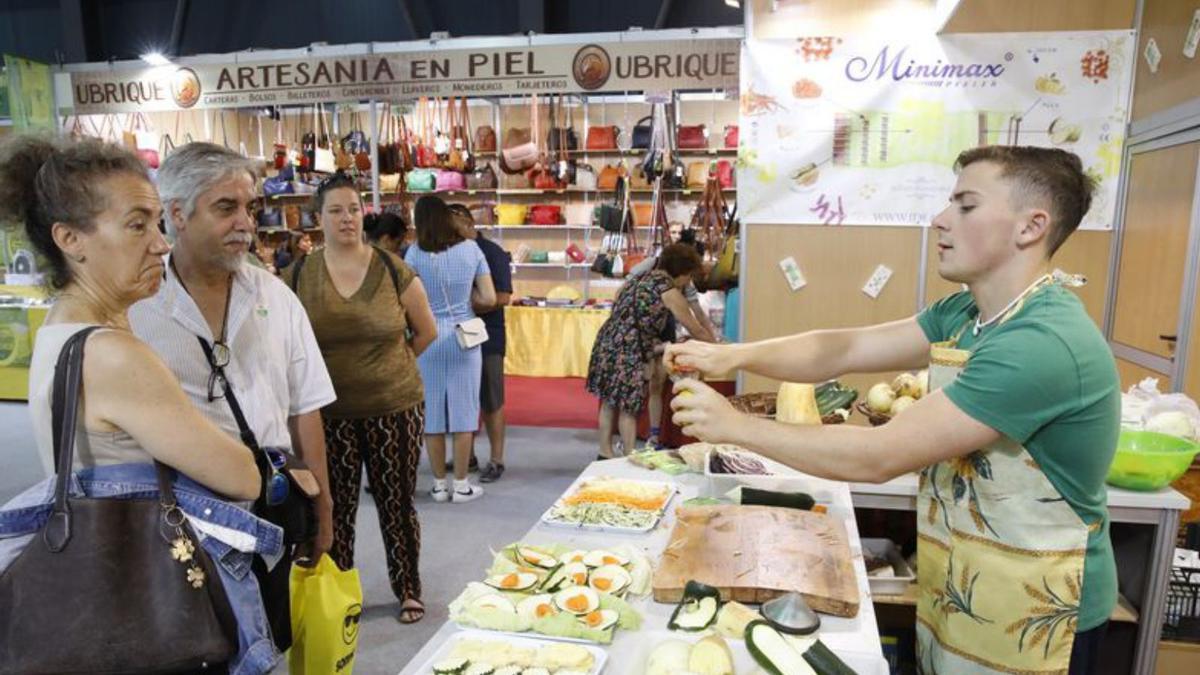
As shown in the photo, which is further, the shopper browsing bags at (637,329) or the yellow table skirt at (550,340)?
the yellow table skirt at (550,340)

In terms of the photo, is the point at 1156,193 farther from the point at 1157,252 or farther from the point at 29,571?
the point at 29,571

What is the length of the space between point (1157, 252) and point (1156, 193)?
25 centimetres

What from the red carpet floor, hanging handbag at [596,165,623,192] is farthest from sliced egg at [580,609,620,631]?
hanging handbag at [596,165,623,192]

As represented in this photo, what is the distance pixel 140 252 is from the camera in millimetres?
1398

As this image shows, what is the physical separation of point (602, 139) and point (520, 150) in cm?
117

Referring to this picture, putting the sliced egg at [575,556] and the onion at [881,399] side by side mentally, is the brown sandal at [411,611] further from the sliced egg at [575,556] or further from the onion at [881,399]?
the onion at [881,399]

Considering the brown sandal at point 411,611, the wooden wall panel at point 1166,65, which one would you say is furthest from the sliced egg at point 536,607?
the wooden wall panel at point 1166,65

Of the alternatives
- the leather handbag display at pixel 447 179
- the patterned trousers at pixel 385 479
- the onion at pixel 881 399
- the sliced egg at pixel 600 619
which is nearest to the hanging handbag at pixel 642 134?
the leather handbag display at pixel 447 179

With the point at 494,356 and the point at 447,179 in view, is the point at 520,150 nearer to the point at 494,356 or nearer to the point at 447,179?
the point at 447,179

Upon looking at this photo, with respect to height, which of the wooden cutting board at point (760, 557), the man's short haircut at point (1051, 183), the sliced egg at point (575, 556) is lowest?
the sliced egg at point (575, 556)

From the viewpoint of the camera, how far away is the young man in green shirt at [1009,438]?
139 centimetres

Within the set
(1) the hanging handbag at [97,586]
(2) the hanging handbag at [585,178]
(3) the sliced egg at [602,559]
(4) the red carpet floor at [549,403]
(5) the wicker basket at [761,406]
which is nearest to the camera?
(1) the hanging handbag at [97,586]

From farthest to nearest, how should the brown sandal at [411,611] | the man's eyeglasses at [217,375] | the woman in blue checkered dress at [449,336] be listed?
the woman in blue checkered dress at [449,336] < the brown sandal at [411,611] < the man's eyeglasses at [217,375]

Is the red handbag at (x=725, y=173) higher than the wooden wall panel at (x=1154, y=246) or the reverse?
higher
